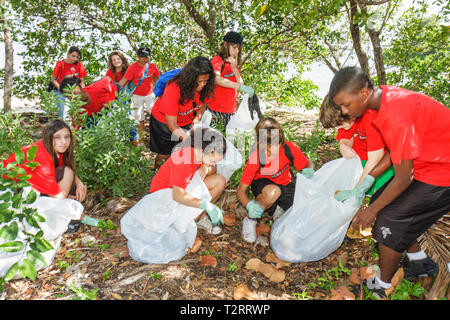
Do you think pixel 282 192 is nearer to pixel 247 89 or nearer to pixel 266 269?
pixel 266 269

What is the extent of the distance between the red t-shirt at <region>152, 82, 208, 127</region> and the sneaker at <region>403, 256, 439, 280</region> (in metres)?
2.20

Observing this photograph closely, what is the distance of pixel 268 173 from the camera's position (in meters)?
2.67

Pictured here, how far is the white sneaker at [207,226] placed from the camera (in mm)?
2672

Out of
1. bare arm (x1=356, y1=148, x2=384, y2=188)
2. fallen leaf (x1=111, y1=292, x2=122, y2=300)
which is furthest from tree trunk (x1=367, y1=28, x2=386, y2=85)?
fallen leaf (x1=111, y1=292, x2=122, y2=300)

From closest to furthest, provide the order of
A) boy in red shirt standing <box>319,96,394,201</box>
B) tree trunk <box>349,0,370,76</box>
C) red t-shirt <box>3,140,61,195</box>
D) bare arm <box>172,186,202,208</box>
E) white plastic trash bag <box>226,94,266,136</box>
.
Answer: boy in red shirt standing <box>319,96,394,201</box>, bare arm <box>172,186,202,208</box>, red t-shirt <box>3,140,61,195</box>, white plastic trash bag <box>226,94,266,136</box>, tree trunk <box>349,0,370,76</box>

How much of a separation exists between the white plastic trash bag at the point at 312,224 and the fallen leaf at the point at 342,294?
311mm

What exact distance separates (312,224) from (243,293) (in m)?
0.70

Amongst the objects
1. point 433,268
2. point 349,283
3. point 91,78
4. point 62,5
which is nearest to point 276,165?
point 349,283

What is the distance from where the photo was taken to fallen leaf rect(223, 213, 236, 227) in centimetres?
281

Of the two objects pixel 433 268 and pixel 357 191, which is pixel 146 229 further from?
pixel 433 268

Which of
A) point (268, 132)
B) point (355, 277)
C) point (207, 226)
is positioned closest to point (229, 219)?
point (207, 226)

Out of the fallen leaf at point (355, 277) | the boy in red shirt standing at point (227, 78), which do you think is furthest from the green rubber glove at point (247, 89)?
the fallen leaf at point (355, 277)

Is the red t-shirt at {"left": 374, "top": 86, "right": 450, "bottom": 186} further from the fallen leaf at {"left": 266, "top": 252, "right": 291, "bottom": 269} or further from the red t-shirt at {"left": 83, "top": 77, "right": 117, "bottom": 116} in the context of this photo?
the red t-shirt at {"left": 83, "top": 77, "right": 117, "bottom": 116}

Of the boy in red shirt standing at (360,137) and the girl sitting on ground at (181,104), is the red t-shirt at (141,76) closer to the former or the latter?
the girl sitting on ground at (181,104)
